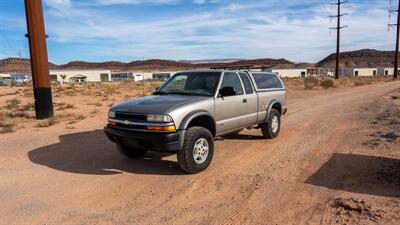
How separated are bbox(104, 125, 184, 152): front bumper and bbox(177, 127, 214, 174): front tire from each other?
16 cm

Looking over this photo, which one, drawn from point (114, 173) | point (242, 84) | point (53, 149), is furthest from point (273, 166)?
point (53, 149)

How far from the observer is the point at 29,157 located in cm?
725

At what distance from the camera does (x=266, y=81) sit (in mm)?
8625

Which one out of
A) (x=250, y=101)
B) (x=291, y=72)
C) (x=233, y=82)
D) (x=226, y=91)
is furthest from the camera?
(x=291, y=72)

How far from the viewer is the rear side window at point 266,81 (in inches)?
324

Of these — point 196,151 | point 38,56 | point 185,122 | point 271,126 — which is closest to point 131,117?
point 185,122

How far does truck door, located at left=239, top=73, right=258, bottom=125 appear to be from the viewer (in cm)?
758

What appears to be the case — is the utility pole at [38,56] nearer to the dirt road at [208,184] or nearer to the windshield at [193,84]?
the dirt road at [208,184]

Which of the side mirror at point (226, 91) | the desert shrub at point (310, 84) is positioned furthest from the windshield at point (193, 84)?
the desert shrub at point (310, 84)

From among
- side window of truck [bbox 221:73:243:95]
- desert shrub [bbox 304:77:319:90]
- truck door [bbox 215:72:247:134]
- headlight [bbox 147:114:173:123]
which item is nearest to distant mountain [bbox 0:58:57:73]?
desert shrub [bbox 304:77:319:90]

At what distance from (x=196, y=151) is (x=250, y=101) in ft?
7.27

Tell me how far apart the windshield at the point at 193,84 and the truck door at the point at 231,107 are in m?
0.20

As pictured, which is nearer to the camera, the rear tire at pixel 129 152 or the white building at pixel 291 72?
the rear tire at pixel 129 152

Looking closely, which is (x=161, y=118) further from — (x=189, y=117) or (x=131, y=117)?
(x=131, y=117)
